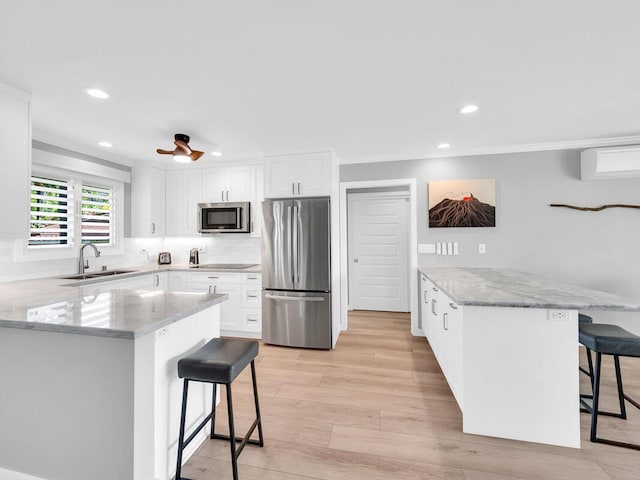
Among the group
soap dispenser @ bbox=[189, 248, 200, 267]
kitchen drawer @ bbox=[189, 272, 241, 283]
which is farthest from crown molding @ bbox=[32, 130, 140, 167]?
kitchen drawer @ bbox=[189, 272, 241, 283]

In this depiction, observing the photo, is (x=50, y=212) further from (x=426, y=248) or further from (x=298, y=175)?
(x=426, y=248)

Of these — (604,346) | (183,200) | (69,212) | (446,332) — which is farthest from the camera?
(183,200)

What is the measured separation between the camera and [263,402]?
2.28 meters

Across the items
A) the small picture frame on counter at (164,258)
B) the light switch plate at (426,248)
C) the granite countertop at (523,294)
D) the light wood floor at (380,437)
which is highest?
the light switch plate at (426,248)

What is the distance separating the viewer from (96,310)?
4.98 feet

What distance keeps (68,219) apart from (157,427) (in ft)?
10.1

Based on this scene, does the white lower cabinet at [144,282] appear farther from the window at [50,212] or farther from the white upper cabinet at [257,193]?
the white upper cabinet at [257,193]

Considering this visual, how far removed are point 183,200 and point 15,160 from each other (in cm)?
217

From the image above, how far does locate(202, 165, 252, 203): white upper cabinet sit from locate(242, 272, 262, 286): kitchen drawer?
3.56ft

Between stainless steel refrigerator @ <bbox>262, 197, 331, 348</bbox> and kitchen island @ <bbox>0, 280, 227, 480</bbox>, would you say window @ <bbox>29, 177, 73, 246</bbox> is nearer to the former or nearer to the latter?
kitchen island @ <bbox>0, 280, 227, 480</bbox>

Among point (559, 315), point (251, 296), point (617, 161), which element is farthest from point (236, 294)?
point (617, 161)

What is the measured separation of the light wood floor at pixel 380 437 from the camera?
1.60 meters

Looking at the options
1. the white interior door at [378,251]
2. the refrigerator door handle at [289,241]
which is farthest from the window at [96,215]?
the white interior door at [378,251]

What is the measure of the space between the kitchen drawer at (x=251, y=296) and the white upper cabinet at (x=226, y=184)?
125 centimetres
